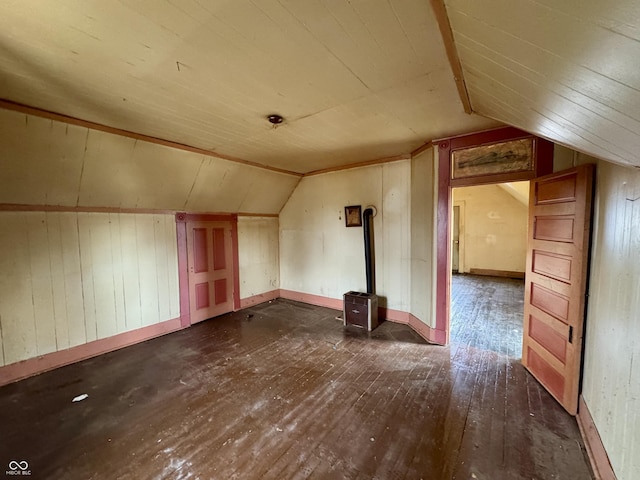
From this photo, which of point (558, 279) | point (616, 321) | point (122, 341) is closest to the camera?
point (616, 321)

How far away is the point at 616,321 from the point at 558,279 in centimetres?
72

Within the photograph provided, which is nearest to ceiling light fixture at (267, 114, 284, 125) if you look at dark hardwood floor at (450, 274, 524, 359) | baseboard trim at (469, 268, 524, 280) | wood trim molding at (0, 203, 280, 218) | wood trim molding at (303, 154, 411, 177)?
wood trim molding at (303, 154, 411, 177)

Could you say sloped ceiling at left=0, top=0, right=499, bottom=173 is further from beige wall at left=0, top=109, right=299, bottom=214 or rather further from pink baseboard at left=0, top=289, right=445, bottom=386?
pink baseboard at left=0, top=289, right=445, bottom=386

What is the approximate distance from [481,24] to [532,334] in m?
2.77

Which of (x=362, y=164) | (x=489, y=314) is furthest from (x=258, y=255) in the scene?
(x=489, y=314)

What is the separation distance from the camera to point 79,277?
3021 mm

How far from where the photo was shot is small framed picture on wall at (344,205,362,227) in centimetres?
426

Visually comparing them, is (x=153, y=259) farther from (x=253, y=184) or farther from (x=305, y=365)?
(x=305, y=365)

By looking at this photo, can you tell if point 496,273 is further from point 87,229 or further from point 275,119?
point 87,229

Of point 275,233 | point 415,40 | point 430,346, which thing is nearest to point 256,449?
point 430,346

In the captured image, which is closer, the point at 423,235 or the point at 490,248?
the point at 423,235

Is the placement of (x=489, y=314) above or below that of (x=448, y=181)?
below

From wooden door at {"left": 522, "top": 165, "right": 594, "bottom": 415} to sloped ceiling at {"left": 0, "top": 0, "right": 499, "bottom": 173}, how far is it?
88 cm
